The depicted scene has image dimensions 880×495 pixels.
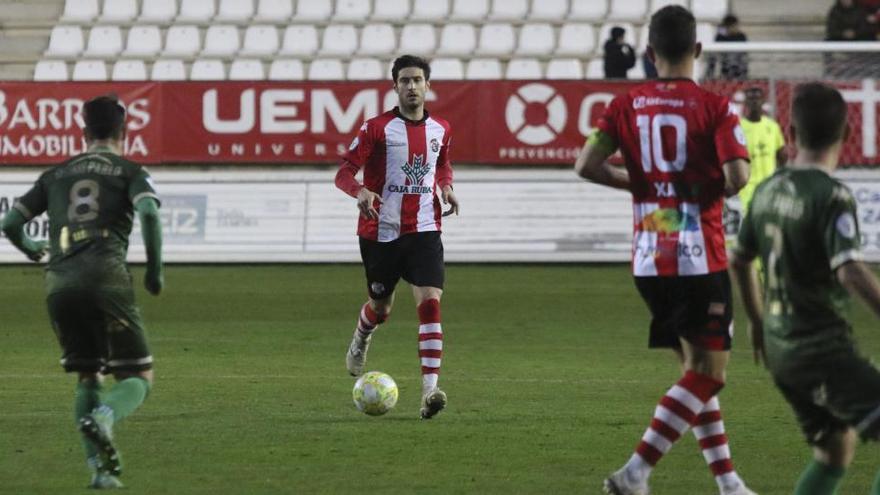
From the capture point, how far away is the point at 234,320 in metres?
15.4

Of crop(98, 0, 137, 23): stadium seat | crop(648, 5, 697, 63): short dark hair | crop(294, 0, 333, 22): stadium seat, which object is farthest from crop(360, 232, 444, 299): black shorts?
crop(98, 0, 137, 23): stadium seat

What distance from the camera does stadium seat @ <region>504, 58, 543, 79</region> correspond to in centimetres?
2525

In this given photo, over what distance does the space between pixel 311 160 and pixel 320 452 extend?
50.4 ft

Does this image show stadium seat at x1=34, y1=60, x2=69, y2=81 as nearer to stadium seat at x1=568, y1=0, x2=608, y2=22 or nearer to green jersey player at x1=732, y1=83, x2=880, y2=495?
stadium seat at x1=568, y1=0, x2=608, y2=22

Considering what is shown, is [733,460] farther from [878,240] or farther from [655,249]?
[878,240]

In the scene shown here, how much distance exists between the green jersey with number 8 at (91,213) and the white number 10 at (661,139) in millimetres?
1974

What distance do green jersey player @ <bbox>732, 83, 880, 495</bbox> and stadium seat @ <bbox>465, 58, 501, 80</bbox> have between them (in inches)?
786

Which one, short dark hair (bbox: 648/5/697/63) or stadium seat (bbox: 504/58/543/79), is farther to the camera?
stadium seat (bbox: 504/58/543/79)

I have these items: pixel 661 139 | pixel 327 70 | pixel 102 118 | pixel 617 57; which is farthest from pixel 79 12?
pixel 661 139

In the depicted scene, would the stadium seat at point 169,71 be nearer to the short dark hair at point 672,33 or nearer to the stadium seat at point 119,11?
the stadium seat at point 119,11

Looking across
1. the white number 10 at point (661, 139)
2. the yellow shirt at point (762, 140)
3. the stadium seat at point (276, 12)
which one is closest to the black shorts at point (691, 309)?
the white number 10 at point (661, 139)

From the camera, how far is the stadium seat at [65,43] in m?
27.1

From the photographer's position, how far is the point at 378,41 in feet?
86.0

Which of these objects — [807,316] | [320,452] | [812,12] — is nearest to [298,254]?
[812,12]
